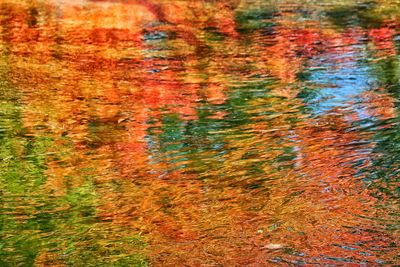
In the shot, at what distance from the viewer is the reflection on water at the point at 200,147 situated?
154 inches

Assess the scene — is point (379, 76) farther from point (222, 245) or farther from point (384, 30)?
Result: point (222, 245)

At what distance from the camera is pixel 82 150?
5477mm

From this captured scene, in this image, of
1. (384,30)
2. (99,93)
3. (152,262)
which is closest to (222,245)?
(152,262)

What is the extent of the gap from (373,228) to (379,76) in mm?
3843

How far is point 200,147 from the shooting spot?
17.9 feet

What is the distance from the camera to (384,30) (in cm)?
1020

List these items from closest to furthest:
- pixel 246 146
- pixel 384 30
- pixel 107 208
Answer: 1. pixel 107 208
2. pixel 246 146
3. pixel 384 30

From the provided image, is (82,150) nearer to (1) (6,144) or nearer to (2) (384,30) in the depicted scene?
(1) (6,144)

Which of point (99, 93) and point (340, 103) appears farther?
point (99, 93)

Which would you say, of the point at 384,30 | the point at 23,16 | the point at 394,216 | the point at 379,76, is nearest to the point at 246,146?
the point at 394,216

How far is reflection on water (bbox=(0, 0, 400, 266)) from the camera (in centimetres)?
390

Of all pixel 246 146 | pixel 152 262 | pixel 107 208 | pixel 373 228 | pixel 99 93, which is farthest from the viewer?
pixel 99 93

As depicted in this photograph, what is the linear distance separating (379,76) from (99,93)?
2.60 meters

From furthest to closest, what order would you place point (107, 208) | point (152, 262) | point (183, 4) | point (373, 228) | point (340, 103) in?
point (183, 4), point (340, 103), point (107, 208), point (373, 228), point (152, 262)
